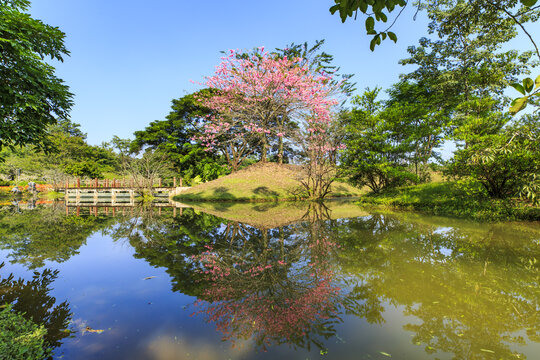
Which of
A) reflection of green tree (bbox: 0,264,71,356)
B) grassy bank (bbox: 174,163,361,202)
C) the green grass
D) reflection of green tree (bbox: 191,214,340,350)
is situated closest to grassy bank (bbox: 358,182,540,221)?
the green grass

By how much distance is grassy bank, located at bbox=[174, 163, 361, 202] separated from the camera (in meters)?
20.8

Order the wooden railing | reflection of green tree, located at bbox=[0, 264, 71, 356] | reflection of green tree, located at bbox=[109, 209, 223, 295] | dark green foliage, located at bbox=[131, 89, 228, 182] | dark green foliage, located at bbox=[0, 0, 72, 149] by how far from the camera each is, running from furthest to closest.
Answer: dark green foliage, located at bbox=[131, 89, 228, 182] → the wooden railing → dark green foliage, located at bbox=[0, 0, 72, 149] → reflection of green tree, located at bbox=[109, 209, 223, 295] → reflection of green tree, located at bbox=[0, 264, 71, 356]

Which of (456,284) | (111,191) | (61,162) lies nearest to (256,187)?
(111,191)

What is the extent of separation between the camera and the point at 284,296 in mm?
3352

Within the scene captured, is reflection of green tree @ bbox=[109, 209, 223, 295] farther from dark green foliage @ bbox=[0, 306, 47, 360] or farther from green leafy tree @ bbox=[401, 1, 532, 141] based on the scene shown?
green leafy tree @ bbox=[401, 1, 532, 141]

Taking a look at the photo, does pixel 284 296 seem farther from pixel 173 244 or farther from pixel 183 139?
pixel 183 139

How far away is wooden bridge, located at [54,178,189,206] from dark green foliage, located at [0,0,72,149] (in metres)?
17.5

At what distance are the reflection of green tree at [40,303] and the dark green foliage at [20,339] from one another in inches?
5.3

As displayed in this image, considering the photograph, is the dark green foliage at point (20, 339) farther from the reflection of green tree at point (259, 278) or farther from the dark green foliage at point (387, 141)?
the dark green foliage at point (387, 141)

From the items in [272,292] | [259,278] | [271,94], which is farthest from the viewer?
[271,94]

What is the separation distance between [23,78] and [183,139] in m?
29.2

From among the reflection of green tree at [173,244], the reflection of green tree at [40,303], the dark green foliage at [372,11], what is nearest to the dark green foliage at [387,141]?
the reflection of green tree at [173,244]

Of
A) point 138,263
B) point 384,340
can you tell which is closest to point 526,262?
point 384,340

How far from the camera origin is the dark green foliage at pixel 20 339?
2.06 metres
